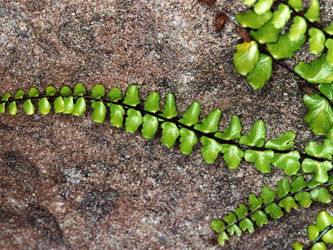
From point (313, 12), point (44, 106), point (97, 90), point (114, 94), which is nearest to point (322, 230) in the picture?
point (313, 12)

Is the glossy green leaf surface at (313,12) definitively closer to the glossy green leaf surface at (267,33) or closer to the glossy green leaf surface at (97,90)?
the glossy green leaf surface at (267,33)

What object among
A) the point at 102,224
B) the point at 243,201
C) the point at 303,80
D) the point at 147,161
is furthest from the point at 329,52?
the point at 102,224

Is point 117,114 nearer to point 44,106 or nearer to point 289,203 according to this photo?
point 44,106

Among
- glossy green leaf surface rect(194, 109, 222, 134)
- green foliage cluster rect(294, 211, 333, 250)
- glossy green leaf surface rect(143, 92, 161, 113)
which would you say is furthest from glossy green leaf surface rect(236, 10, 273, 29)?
green foliage cluster rect(294, 211, 333, 250)

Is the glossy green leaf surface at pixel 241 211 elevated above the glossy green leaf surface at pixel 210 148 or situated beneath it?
situated beneath

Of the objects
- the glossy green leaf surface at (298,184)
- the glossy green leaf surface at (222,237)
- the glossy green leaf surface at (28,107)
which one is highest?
the glossy green leaf surface at (298,184)

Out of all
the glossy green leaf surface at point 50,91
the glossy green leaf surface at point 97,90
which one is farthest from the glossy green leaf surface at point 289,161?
the glossy green leaf surface at point 50,91

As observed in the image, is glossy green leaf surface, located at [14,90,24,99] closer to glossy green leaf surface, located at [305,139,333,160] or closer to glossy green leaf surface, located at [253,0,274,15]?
glossy green leaf surface, located at [253,0,274,15]
